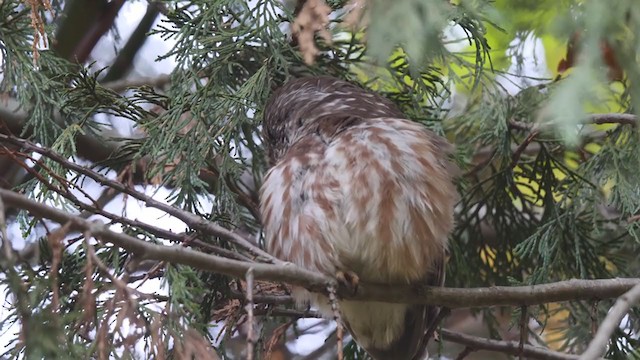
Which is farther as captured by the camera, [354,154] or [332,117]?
[332,117]

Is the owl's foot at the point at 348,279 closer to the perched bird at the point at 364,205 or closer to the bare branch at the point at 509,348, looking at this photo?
the perched bird at the point at 364,205

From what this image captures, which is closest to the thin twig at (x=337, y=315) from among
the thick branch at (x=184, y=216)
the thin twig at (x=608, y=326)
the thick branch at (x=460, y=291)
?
the thick branch at (x=460, y=291)

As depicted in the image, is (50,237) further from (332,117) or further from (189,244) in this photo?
(332,117)

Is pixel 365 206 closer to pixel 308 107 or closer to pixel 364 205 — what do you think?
pixel 364 205

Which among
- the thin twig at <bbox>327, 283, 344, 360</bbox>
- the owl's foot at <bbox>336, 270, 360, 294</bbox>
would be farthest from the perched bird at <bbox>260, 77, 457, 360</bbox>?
the thin twig at <bbox>327, 283, 344, 360</bbox>

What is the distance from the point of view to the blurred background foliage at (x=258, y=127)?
2025mm

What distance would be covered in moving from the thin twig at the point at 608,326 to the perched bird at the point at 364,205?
2.15 feet

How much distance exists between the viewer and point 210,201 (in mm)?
3240

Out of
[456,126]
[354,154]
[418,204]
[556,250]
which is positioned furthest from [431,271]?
[456,126]

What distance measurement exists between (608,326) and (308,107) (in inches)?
54.3

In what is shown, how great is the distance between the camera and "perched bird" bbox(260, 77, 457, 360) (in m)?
2.77

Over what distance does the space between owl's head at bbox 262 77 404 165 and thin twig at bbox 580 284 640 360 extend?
3.56ft

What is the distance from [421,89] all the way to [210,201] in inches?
34.9

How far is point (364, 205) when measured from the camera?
9.02ft
